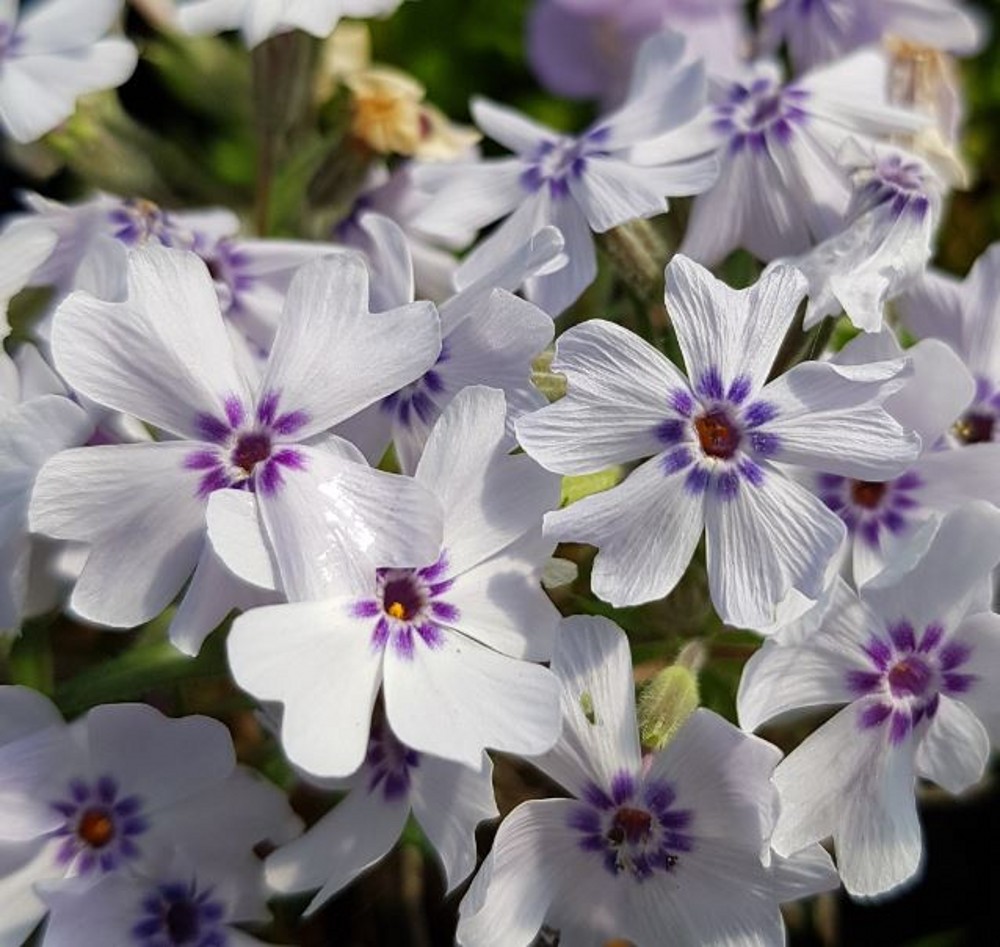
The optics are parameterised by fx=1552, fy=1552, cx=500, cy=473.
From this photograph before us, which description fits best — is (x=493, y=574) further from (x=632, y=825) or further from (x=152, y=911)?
(x=152, y=911)

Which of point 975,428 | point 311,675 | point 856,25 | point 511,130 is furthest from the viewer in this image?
point 856,25

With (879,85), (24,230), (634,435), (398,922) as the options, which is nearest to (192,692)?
(398,922)

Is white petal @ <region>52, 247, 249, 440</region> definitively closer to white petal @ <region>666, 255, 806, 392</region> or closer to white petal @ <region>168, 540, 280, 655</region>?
white petal @ <region>168, 540, 280, 655</region>

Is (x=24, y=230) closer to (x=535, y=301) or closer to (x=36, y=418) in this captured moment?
(x=36, y=418)

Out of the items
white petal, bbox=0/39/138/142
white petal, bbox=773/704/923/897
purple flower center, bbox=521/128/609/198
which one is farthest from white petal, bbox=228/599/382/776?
white petal, bbox=0/39/138/142

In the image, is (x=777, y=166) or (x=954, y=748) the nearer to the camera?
(x=954, y=748)

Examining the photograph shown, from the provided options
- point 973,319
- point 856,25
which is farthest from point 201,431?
point 856,25
